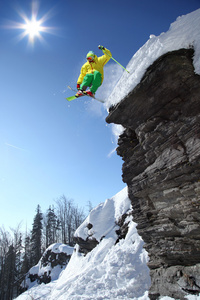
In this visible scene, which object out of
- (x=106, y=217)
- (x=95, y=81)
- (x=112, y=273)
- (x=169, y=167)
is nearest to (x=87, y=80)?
(x=95, y=81)

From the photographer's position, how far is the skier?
6.12 meters

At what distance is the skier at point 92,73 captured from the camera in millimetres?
6121

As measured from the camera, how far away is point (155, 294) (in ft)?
17.5

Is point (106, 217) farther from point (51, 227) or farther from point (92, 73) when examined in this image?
point (51, 227)

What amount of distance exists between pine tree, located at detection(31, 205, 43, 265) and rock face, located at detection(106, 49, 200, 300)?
120 feet

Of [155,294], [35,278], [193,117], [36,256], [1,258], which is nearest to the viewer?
[193,117]

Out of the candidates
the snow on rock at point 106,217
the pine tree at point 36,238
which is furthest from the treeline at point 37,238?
the snow on rock at point 106,217

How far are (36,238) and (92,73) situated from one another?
40.9 metres

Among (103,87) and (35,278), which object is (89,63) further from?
(35,278)

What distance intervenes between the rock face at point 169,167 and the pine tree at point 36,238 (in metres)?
36.7

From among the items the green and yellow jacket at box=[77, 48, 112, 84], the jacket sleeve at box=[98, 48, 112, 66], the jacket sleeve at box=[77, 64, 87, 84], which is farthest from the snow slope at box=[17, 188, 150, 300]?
the jacket sleeve at box=[98, 48, 112, 66]

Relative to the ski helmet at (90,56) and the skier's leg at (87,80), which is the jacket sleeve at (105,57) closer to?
the ski helmet at (90,56)

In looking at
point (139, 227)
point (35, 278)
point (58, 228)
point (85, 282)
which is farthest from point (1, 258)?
point (139, 227)

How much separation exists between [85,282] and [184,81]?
11043 millimetres
